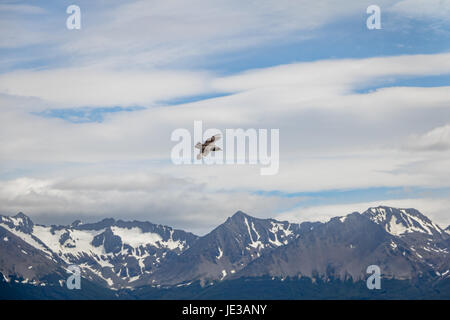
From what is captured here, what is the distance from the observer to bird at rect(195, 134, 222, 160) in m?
139

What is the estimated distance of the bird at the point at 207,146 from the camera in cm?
13869

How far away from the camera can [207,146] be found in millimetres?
141500
